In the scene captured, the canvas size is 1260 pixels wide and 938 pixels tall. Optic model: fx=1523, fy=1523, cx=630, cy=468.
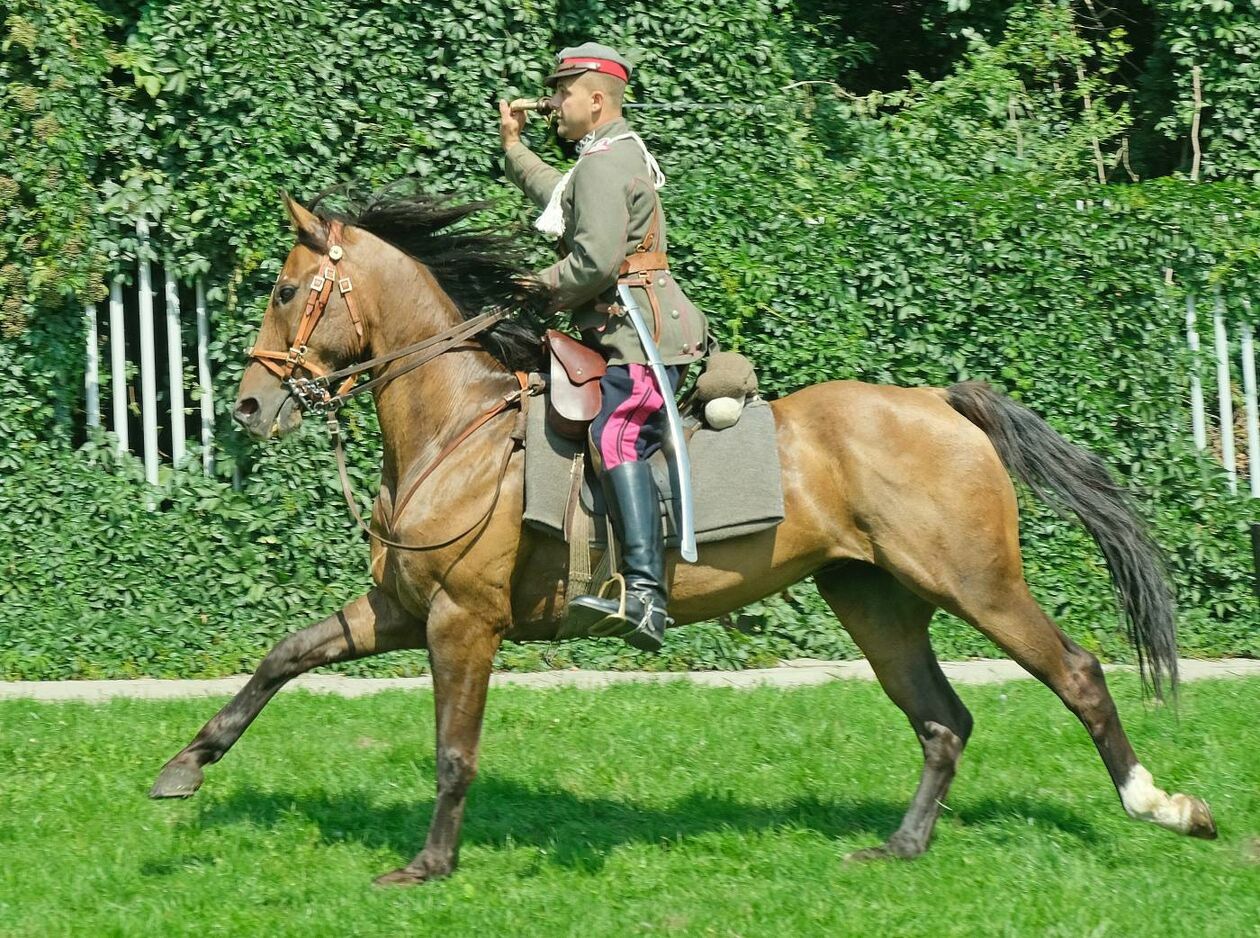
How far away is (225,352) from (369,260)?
13.4ft

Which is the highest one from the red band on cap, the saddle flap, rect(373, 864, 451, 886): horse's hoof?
the red band on cap

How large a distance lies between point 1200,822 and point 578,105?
12.3 feet

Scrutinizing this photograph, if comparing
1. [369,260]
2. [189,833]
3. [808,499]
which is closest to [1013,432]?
[808,499]

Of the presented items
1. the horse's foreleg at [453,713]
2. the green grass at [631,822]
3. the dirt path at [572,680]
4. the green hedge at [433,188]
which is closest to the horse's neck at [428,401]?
the horse's foreleg at [453,713]

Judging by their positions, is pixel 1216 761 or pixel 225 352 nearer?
pixel 1216 761

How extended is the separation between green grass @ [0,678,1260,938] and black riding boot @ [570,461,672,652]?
98cm

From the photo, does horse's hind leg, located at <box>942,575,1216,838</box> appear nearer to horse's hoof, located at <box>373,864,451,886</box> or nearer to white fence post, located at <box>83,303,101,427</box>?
horse's hoof, located at <box>373,864,451,886</box>

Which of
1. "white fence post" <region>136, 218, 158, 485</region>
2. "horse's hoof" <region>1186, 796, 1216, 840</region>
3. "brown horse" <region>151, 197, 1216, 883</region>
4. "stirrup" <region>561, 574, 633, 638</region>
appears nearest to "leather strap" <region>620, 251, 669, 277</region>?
"brown horse" <region>151, 197, 1216, 883</region>

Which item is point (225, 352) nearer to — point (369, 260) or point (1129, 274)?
point (369, 260)

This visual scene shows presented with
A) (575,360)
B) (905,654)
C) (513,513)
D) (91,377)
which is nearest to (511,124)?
(575,360)

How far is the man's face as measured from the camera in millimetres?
5980

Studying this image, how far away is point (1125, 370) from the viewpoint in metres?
10.2

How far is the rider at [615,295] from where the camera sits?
5719 millimetres

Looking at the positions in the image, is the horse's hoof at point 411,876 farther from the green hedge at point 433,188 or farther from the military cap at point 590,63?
the green hedge at point 433,188
